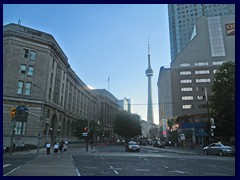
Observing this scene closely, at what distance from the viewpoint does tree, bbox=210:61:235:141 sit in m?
35.9

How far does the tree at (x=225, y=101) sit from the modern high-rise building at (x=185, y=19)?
102419 millimetres

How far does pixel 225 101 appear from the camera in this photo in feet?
119

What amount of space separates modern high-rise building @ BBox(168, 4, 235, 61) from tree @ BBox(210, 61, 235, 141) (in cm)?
10242

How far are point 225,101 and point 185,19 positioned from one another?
118 meters

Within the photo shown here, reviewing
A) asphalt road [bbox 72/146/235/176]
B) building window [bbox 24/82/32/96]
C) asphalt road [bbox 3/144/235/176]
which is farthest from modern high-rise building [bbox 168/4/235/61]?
asphalt road [bbox 72/146/235/176]

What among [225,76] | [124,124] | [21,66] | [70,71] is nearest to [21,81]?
[21,66]

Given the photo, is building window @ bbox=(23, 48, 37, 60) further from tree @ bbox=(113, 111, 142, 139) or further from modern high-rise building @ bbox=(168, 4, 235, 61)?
modern high-rise building @ bbox=(168, 4, 235, 61)

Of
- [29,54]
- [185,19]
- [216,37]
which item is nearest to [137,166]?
[29,54]

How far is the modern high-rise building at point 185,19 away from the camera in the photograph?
135 m

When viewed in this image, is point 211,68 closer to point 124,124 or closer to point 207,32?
point 207,32

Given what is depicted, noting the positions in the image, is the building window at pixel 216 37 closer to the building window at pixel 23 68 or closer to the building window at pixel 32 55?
the building window at pixel 32 55

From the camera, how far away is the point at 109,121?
12006 centimetres
